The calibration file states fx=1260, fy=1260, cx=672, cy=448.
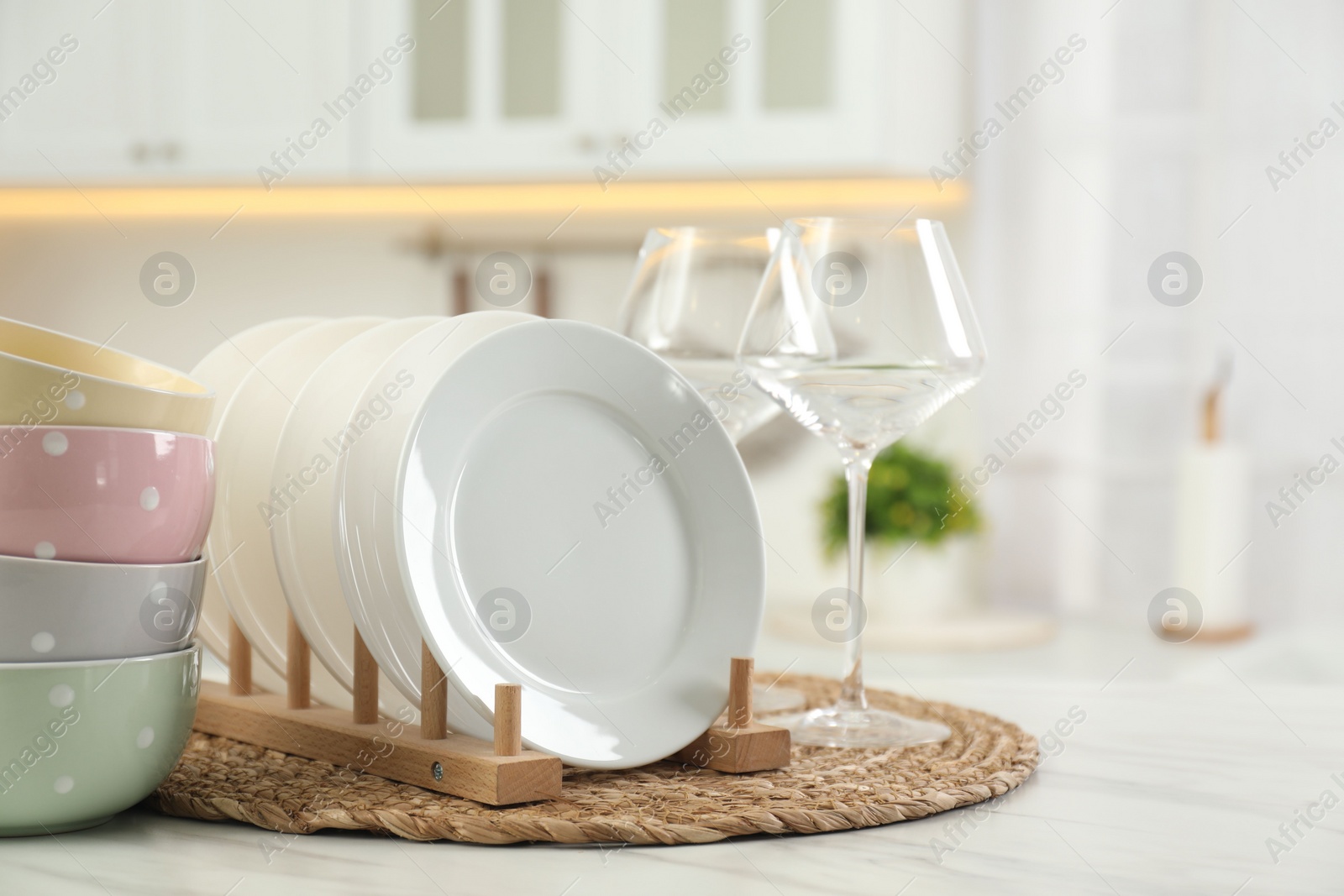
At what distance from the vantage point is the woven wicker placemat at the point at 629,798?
0.51 metres

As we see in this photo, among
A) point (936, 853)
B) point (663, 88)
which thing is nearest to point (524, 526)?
point (936, 853)

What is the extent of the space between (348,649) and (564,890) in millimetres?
275

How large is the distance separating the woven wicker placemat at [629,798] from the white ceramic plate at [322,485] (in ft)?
0.22

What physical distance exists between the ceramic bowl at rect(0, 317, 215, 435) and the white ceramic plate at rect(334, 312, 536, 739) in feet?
0.26

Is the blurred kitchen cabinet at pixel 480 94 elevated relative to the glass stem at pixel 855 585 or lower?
elevated

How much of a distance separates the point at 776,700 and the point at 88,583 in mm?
469

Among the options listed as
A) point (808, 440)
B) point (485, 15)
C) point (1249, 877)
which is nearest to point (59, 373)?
point (1249, 877)

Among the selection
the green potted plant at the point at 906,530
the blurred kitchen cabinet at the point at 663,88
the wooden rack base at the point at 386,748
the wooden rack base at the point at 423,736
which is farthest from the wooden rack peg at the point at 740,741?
the blurred kitchen cabinet at the point at 663,88

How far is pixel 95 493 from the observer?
496mm

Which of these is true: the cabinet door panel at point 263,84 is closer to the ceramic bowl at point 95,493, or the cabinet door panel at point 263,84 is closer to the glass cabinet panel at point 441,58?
the glass cabinet panel at point 441,58

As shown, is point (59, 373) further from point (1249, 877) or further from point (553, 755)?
point (1249, 877)

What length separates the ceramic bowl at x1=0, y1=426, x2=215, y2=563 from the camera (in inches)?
19.1

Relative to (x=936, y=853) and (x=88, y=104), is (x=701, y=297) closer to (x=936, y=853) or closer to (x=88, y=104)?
(x=936, y=853)

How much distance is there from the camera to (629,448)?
2.18ft
